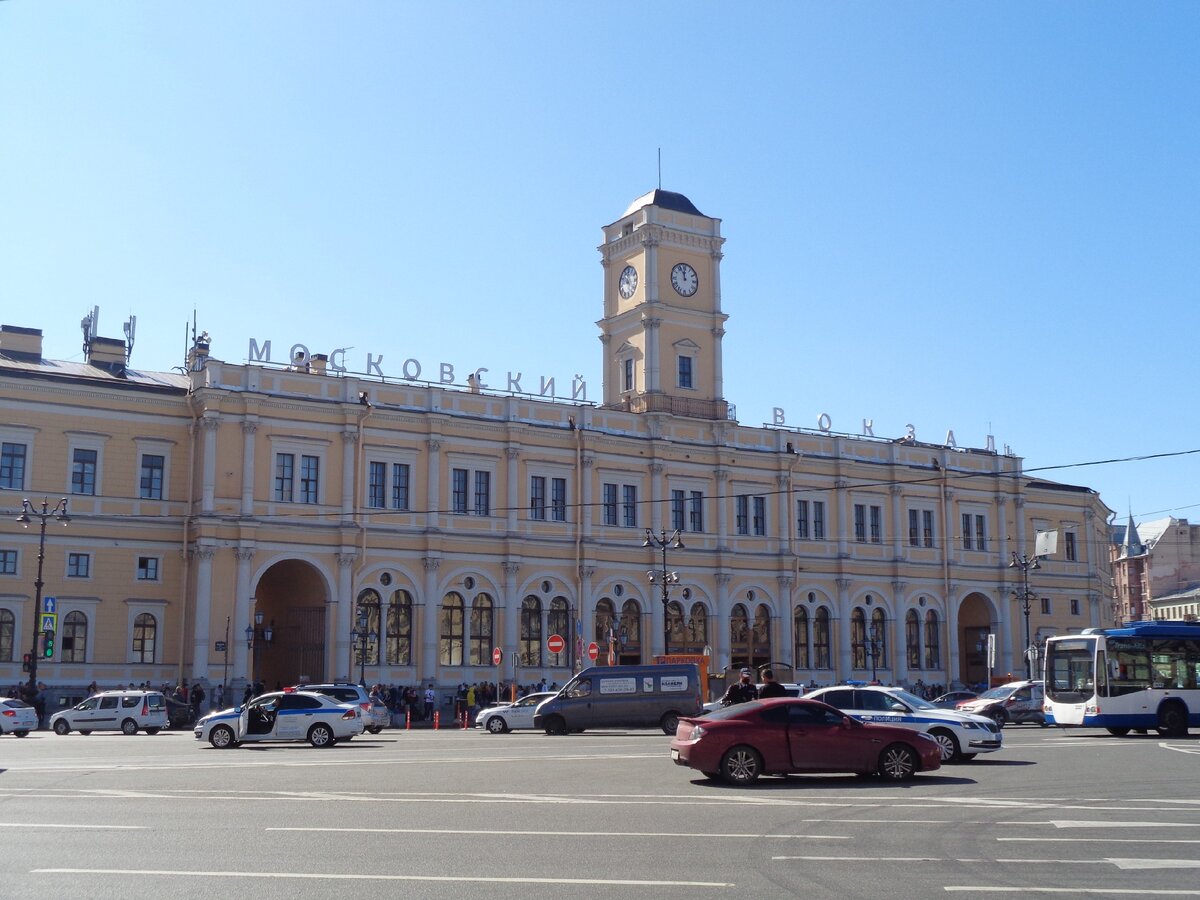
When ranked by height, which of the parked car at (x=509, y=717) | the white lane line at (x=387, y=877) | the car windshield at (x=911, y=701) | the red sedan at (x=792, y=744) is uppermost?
the car windshield at (x=911, y=701)

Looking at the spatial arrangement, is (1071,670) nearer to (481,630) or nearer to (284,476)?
(481,630)

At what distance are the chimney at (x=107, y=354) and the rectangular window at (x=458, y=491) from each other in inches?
579

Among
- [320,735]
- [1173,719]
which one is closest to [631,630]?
[1173,719]

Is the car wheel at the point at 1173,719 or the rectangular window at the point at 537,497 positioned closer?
the car wheel at the point at 1173,719

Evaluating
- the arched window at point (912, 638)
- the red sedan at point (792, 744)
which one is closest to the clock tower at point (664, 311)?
the arched window at point (912, 638)

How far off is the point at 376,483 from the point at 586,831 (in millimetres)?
41398

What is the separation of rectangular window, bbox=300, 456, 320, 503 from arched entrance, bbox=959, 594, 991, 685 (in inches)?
1490

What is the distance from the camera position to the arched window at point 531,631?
56.9 meters

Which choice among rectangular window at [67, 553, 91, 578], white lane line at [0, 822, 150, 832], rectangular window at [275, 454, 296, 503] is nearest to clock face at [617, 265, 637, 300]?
rectangular window at [275, 454, 296, 503]

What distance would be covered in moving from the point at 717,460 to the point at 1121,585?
308ft

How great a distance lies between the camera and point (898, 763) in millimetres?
19922

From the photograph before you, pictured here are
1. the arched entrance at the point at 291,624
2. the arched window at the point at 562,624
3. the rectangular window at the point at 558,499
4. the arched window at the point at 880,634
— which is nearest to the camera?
the arched entrance at the point at 291,624

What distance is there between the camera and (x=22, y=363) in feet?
166

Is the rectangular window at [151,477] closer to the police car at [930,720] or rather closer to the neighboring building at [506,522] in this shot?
the neighboring building at [506,522]
